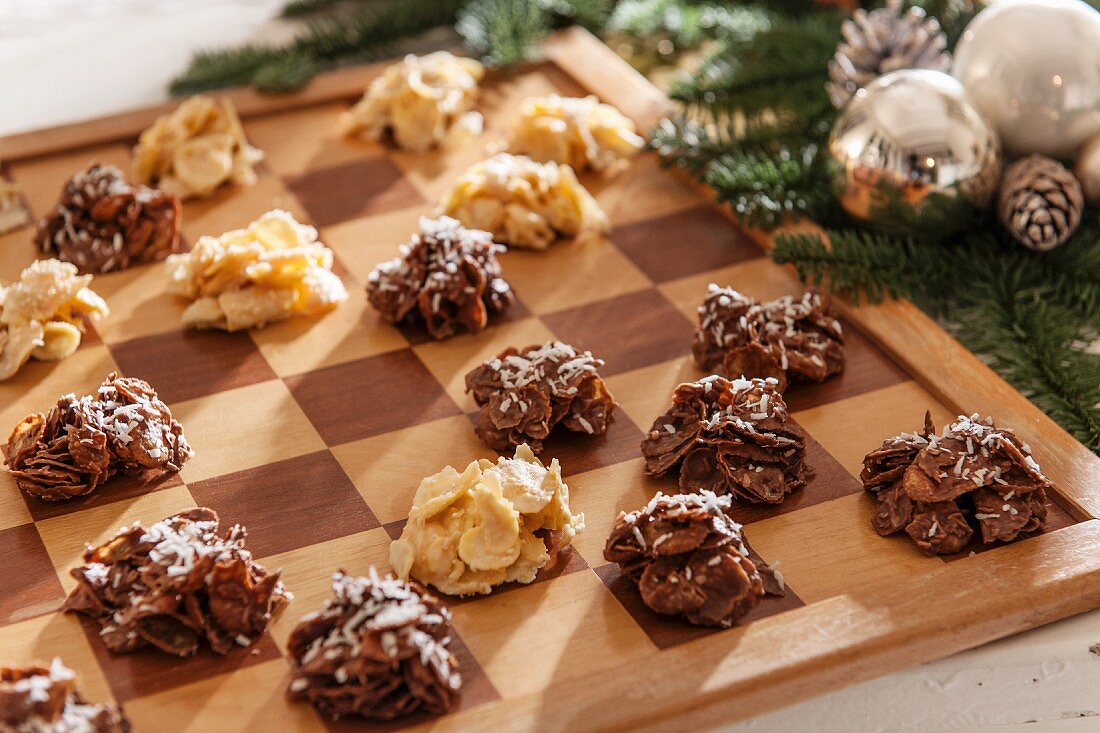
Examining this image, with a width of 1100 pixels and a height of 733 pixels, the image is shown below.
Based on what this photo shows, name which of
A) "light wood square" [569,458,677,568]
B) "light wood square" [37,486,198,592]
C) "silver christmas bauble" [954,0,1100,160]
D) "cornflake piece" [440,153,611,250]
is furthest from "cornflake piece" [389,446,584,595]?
"silver christmas bauble" [954,0,1100,160]

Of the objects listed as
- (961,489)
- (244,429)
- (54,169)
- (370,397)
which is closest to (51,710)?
(244,429)

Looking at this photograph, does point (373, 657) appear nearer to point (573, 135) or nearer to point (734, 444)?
point (734, 444)

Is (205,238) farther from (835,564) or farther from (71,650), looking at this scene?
(835,564)

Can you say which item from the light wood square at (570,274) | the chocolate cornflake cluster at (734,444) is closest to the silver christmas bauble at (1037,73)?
the light wood square at (570,274)

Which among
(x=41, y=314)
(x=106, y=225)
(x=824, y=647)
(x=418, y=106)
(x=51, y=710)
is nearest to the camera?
(x=51, y=710)

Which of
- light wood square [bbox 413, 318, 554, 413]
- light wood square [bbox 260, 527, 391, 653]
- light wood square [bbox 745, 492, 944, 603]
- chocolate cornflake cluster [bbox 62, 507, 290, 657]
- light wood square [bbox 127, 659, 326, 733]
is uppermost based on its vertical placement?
chocolate cornflake cluster [bbox 62, 507, 290, 657]

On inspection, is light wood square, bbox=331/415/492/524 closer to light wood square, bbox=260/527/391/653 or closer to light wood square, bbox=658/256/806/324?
light wood square, bbox=260/527/391/653
